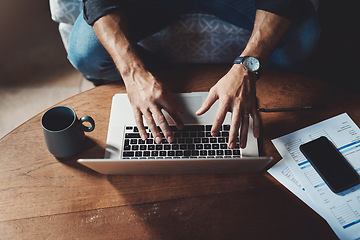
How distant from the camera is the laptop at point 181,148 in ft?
2.26

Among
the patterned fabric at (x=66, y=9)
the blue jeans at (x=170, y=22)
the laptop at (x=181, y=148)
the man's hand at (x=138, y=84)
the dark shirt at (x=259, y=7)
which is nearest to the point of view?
the laptop at (x=181, y=148)

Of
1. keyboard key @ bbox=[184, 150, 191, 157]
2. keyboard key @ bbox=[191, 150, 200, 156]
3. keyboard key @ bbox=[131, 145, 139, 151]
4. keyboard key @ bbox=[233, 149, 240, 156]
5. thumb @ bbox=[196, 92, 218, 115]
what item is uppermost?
thumb @ bbox=[196, 92, 218, 115]

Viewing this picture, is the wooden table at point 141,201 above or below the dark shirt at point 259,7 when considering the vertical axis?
below

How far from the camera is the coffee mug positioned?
726 millimetres

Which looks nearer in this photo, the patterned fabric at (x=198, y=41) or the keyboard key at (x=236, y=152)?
the keyboard key at (x=236, y=152)

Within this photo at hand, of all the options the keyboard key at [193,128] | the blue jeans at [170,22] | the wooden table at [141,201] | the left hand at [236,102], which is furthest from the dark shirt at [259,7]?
the keyboard key at [193,128]

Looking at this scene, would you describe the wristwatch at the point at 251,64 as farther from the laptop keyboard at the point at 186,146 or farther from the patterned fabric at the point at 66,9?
the patterned fabric at the point at 66,9

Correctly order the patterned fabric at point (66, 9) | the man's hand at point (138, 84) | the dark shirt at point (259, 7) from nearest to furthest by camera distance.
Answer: the man's hand at point (138, 84), the dark shirt at point (259, 7), the patterned fabric at point (66, 9)

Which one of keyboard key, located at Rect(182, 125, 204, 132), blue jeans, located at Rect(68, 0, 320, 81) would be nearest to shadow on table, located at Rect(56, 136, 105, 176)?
keyboard key, located at Rect(182, 125, 204, 132)

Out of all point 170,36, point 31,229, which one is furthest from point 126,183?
point 170,36

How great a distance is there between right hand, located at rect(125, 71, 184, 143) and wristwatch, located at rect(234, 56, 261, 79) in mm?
248

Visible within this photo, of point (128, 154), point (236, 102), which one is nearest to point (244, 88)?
point (236, 102)

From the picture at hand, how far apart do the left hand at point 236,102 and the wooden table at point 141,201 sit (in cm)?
8

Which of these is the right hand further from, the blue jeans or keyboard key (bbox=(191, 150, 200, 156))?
the blue jeans
